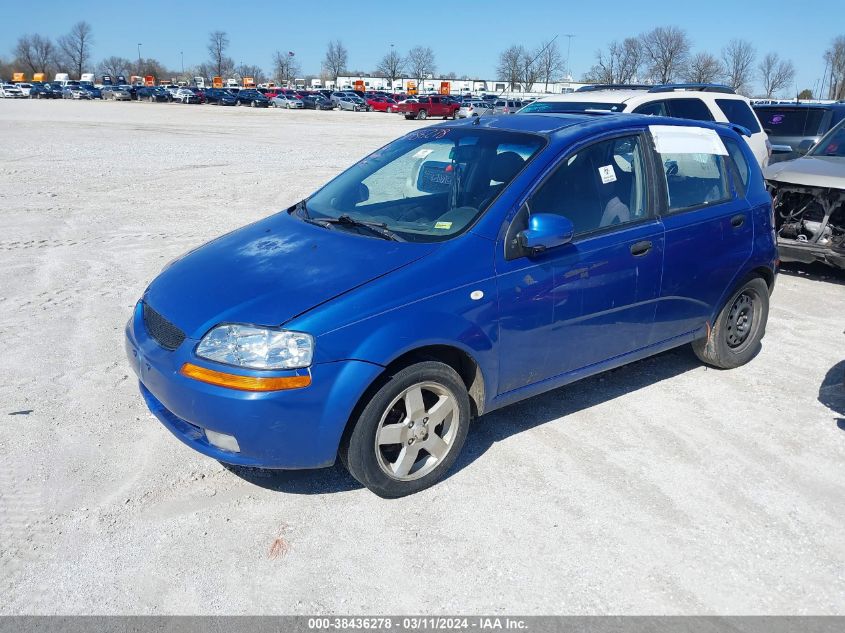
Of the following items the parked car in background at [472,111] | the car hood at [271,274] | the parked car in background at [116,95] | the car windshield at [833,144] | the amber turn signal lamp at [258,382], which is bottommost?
the amber turn signal lamp at [258,382]

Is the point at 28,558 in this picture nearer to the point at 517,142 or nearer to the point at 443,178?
the point at 443,178

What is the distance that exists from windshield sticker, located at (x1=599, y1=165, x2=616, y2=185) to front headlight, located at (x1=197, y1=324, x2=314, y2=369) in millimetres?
2123

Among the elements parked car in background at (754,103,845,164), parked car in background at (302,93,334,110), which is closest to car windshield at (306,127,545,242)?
parked car in background at (754,103,845,164)

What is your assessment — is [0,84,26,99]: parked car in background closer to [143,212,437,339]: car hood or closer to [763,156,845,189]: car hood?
[763,156,845,189]: car hood

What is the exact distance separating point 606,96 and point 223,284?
8.18 meters

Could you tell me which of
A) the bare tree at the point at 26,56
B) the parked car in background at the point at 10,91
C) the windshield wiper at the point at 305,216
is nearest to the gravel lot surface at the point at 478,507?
the windshield wiper at the point at 305,216

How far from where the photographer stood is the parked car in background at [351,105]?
57175 millimetres

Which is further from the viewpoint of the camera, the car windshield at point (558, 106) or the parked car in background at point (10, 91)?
the parked car in background at point (10, 91)

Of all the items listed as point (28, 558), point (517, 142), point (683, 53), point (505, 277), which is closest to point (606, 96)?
Answer: point (517, 142)

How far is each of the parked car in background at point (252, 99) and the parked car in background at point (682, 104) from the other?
172ft

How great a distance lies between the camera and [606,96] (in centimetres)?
1026

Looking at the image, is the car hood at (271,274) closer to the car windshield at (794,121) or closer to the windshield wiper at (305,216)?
the windshield wiper at (305,216)

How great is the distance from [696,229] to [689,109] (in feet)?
20.0

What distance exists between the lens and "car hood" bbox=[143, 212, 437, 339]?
330cm
